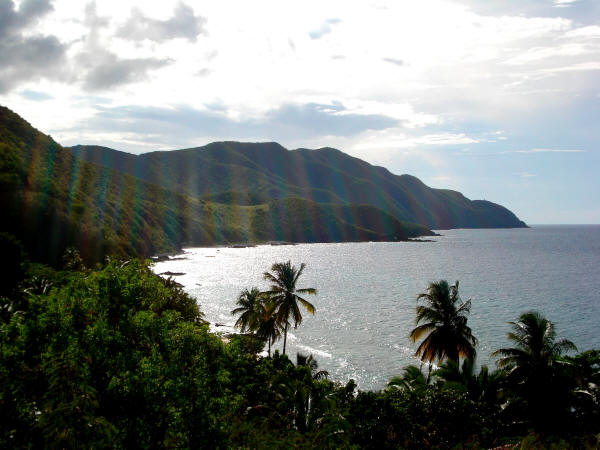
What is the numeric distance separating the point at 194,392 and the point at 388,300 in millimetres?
100863

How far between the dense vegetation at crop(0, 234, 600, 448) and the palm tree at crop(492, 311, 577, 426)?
7cm

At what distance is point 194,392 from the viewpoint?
1591 cm

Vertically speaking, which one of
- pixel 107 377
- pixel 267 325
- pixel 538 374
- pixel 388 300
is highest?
pixel 107 377

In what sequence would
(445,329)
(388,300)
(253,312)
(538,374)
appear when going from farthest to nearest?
1. (388,300)
2. (253,312)
3. (445,329)
4. (538,374)

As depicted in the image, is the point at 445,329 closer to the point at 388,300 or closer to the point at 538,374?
the point at 538,374

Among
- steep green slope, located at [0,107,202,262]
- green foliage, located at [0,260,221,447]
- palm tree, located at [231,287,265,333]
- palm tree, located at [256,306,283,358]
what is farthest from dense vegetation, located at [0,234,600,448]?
steep green slope, located at [0,107,202,262]

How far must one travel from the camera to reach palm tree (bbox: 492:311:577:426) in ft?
96.9

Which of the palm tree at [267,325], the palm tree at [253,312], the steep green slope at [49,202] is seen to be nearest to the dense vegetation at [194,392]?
the palm tree at [267,325]

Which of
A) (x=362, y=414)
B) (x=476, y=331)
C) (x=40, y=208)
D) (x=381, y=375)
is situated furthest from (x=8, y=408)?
(x=40, y=208)

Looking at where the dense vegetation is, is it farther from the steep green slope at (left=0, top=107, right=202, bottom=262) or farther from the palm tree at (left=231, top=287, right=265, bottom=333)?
the steep green slope at (left=0, top=107, right=202, bottom=262)

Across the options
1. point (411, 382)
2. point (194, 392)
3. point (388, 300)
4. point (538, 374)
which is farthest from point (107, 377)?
point (388, 300)

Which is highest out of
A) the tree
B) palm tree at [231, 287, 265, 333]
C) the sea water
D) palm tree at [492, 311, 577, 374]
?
palm tree at [492, 311, 577, 374]

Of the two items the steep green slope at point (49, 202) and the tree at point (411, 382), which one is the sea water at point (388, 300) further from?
the steep green slope at point (49, 202)

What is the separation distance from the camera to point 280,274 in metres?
48.2
